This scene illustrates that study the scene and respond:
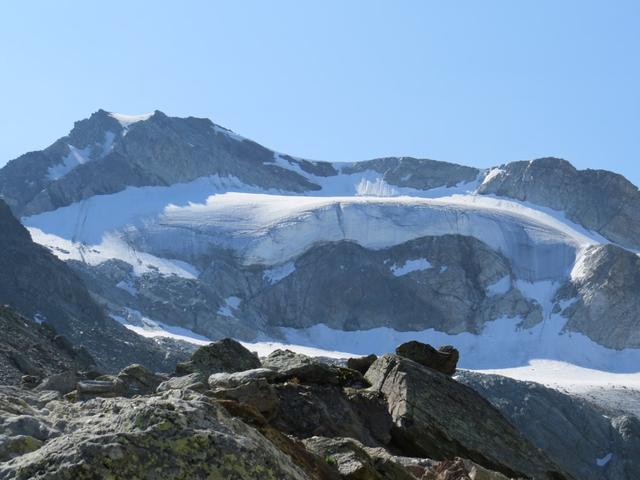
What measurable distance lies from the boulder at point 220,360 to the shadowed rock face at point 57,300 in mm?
76062

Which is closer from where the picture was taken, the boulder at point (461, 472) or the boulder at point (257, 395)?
the boulder at point (461, 472)

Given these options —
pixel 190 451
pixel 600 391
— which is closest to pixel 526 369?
pixel 600 391

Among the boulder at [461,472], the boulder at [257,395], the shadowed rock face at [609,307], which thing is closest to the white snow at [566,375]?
the shadowed rock face at [609,307]

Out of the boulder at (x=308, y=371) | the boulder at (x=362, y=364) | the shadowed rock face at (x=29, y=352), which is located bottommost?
the shadowed rock face at (x=29, y=352)

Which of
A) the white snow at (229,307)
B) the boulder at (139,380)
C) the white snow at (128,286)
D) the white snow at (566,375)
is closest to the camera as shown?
the boulder at (139,380)

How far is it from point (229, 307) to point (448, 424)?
587 ft

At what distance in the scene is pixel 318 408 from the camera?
16.4 m

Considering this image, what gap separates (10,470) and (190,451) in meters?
1.03

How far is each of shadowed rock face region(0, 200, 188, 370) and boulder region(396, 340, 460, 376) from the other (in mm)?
75533

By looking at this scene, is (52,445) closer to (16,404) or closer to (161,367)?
(16,404)

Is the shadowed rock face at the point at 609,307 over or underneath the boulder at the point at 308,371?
underneath

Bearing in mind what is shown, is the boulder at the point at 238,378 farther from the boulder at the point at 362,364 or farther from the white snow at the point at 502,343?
the white snow at the point at 502,343

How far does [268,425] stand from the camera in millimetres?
11875

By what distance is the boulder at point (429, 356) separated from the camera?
2203 centimetres
